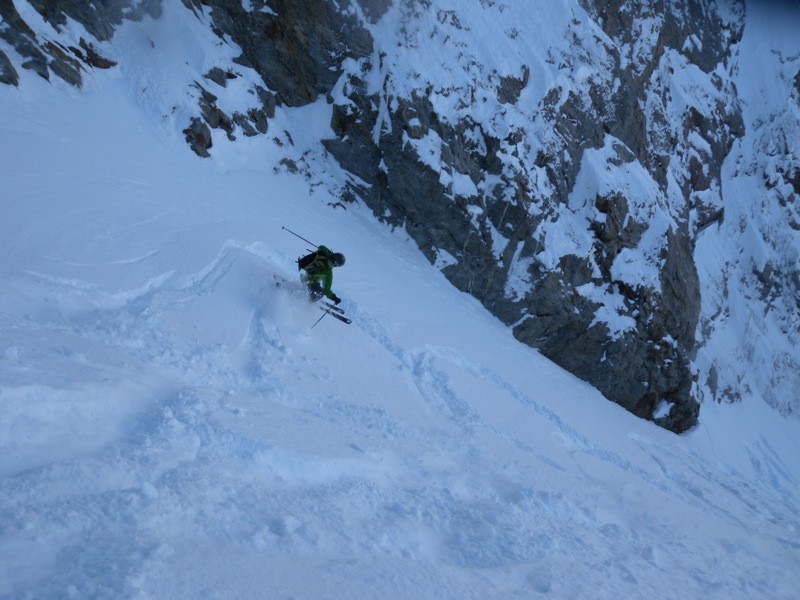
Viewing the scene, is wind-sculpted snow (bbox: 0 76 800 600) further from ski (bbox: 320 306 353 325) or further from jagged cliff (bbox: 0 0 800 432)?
jagged cliff (bbox: 0 0 800 432)

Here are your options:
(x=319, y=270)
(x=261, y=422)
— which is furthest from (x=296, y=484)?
(x=319, y=270)

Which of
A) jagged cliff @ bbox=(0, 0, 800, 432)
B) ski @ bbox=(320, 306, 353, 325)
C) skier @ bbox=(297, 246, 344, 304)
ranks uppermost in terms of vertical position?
jagged cliff @ bbox=(0, 0, 800, 432)

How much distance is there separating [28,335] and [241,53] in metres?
13.0

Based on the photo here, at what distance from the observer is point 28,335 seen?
508cm

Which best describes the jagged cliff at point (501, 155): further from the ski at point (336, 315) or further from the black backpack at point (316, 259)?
the black backpack at point (316, 259)

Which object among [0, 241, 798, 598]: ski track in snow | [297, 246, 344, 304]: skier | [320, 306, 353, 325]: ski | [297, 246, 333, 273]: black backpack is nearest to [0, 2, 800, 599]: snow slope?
[0, 241, 798, 598]: ski track in snow

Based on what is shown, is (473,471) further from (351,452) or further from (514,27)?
(514,27)

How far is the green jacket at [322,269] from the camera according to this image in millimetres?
9000

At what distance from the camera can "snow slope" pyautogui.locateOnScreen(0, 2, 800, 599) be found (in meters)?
3.71

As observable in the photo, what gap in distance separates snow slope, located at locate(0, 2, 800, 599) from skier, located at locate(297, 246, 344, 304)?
1.38 feet

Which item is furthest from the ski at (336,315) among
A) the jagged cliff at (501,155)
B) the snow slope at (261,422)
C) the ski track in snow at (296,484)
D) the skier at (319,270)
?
the jagged cliff at (501,155)

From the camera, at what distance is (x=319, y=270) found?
9.02 metres

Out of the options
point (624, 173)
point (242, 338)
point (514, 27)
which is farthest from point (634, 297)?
point (242, 338)

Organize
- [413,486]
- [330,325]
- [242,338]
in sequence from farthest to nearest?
1. [330,325]
2. [242,338]
3. [413,486]
